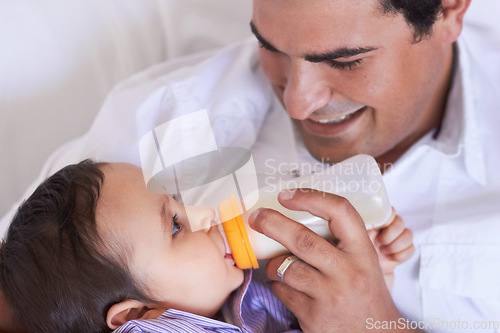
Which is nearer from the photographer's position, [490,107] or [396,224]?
[396,224]

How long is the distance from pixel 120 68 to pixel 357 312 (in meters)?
1.02

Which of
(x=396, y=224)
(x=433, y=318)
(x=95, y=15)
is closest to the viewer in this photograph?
(x=396, y=224)

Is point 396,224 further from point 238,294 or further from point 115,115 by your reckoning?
point 115,115

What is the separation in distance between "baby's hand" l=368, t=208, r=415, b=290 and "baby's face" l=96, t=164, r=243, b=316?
0.90 ft

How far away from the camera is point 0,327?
0.81 meters

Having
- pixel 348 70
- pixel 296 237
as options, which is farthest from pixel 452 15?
pixel 296 237

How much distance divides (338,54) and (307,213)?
0.98 ft

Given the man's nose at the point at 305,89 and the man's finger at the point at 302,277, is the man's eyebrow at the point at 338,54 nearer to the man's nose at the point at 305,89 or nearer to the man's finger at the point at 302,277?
the man's nose at the point at 305,89

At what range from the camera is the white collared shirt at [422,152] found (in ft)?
3.33

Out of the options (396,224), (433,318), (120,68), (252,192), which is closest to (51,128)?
(120,68)

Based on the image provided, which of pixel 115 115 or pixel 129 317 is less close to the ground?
pixel 115 115

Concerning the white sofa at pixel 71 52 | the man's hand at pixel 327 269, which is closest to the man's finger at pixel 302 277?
the man's hand at pixel 327 269

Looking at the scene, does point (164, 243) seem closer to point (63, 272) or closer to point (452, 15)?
point (63, 272)

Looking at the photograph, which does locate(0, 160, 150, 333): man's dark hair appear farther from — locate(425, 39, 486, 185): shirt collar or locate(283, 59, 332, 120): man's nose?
locate(425, 39, 486, 185): shirt collar
